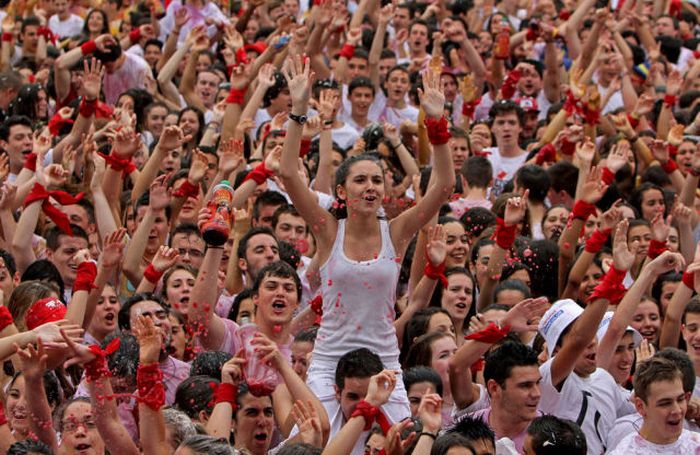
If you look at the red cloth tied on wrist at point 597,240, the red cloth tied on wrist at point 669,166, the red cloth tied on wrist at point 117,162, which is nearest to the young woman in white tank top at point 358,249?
the red cloth tied on wrist at point 597,240

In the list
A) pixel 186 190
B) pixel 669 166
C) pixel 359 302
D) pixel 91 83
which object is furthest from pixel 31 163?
pixel 669 166

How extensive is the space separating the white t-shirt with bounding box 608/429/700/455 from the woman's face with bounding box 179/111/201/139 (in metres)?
5.91

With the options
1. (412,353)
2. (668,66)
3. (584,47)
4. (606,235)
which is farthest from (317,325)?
(668,66)

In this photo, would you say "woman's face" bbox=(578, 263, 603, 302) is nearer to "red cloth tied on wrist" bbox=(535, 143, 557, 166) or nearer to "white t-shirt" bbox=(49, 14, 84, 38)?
"red cloth tied on wrist" bbox=(535, 143, 557, 166)

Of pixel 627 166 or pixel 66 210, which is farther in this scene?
pixel 627 166

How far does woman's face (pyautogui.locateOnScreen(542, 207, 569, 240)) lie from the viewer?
375 inches

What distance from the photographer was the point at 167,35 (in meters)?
15.2

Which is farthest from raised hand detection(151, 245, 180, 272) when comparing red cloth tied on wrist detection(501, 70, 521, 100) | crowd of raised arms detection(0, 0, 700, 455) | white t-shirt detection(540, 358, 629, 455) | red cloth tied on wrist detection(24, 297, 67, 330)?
red cloth tied on wrist detection(501, 70, 521, 100)

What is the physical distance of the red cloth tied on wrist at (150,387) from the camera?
5961 millimetres

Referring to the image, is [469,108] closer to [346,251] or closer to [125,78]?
[125,78]

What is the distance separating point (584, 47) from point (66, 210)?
5809 mm

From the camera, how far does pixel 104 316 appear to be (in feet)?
26.0

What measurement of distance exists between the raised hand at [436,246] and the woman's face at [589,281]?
130cm

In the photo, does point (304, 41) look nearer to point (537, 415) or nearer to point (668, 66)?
point (668, 66)
